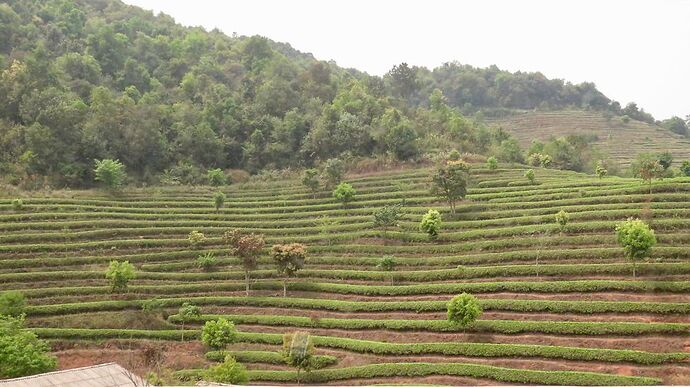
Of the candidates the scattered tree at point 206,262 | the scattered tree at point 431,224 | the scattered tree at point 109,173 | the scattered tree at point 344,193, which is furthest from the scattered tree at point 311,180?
the scattered tree at point 109,173

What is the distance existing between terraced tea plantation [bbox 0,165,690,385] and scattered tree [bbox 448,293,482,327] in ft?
4.24

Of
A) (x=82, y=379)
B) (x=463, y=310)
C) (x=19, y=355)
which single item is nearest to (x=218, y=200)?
(x=19, y=355)

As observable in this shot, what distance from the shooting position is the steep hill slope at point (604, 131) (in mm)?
80062

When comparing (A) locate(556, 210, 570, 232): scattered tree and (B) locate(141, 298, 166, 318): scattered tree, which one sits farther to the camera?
(A) locate(556, 210, 570, 232): scattered tree

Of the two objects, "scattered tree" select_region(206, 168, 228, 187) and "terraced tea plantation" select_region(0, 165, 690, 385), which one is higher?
"scattered tree" select_region(206, 168, 228, 187)

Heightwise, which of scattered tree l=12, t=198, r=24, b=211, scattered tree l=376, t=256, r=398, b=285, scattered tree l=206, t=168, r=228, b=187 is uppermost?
scattered tree l=206, t=168, r=228, b=187

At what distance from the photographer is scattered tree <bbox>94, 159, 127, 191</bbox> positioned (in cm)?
4847

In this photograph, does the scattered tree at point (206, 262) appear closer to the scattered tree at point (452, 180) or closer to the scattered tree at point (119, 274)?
the scattered tree at point (119, 274)

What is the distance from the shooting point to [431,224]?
40469 millimetres

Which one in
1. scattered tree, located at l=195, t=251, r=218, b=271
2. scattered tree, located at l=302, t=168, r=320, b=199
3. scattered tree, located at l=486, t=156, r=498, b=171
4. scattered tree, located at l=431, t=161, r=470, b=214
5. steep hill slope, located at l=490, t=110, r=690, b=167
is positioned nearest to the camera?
scattered tree, located at l=195, t=251, r=218, b=271

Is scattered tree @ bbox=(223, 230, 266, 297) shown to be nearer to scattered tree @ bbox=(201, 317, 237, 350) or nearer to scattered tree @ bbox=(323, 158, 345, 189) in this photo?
scattered tree @ bbox=(201, 317, 237, 350)

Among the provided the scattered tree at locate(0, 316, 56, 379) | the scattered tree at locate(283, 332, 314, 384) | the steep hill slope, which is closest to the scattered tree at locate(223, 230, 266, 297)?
the scattered tree at locate(283, 332, 314, 384)

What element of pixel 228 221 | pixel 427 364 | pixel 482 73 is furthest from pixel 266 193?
pixel 482 73

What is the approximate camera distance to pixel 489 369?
2772 cm
